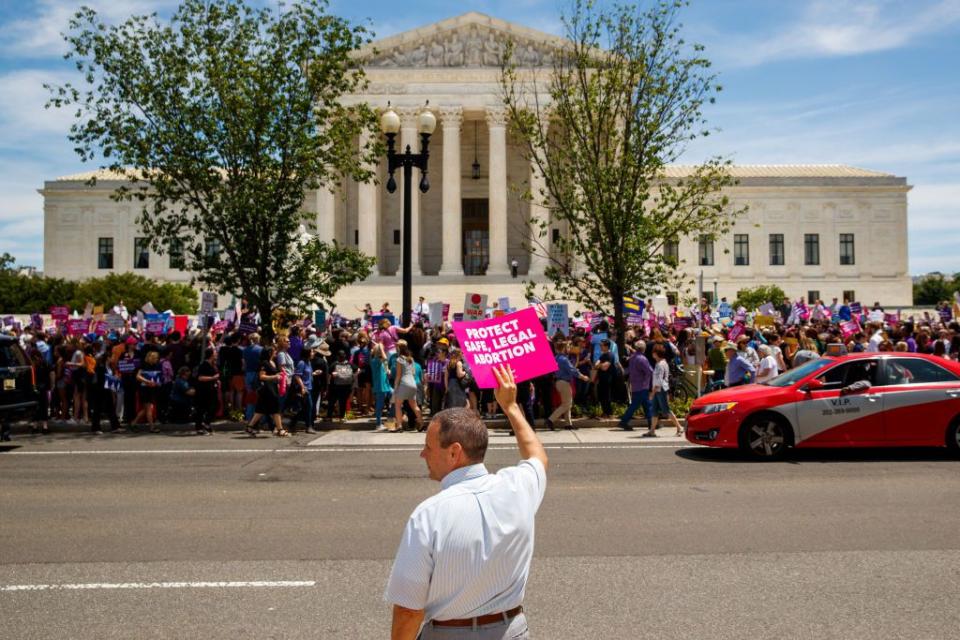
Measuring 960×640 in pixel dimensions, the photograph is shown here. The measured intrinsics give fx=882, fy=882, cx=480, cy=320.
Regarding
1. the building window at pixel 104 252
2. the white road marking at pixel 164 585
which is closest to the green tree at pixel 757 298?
the building window at pixel 104 252

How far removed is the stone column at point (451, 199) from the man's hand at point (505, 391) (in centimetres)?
4757

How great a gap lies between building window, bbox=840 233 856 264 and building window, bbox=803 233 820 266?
1.93 m

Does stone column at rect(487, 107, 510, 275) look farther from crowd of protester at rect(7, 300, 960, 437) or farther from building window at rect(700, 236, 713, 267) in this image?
crowd of protester at rect(7, 300, 960, 437)

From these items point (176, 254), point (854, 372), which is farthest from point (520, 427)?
point (176, 254)

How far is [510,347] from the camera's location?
4758 mm

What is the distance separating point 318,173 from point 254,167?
1.39 m

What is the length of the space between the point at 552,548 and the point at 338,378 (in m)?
10.2

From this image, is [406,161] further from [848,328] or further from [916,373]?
[848,328]

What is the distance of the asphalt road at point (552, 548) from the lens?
18.5ft

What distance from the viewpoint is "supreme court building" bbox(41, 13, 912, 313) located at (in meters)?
51.7

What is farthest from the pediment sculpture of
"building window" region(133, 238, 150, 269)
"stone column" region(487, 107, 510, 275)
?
"building window" region(133, 238, 150, 269)

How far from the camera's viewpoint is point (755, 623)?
5.52 metres

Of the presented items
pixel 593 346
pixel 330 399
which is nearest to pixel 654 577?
pixel 330 399

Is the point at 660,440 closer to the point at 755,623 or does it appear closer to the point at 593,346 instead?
the point at 593,346
